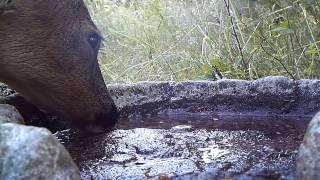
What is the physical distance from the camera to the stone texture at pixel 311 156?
1.63 metres

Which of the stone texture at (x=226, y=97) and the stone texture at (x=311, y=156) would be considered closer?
the stone texture at (x=311, y=156)

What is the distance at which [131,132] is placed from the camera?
2725 millimetres

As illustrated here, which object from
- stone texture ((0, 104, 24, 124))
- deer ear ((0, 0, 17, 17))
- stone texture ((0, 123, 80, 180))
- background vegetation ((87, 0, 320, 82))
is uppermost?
deer ear ((0, 0, 17, 17))

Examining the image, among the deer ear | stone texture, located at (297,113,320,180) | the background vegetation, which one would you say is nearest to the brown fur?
the deer ear

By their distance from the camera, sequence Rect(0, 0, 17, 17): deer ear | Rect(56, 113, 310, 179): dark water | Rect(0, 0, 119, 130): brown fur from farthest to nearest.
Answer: Rect(0, 0, 119, 130): brown fur → Rect(0, 0, 17, 17): deer ear → Rect(56, 113, 310, 179): dark water

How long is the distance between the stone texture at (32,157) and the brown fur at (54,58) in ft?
3.63

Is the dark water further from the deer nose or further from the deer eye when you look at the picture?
the deer eye

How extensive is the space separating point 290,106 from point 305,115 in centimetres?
8

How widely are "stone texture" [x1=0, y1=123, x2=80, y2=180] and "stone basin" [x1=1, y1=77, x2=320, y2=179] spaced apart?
356 millimetres

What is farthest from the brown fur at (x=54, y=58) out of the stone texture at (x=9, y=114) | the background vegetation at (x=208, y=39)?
the background vegetation at (x=208, y=39)

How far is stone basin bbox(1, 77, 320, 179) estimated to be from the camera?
204 centimetres

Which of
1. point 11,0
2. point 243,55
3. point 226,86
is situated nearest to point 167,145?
point 226,86

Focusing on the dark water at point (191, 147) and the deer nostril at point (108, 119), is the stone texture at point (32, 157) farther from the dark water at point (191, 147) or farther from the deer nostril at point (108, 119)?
the deer nostril at point (108, 119)

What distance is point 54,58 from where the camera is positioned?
9.41 ft
